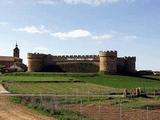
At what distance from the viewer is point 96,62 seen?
352ft

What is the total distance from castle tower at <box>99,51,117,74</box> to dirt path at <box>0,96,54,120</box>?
65757 millimetres

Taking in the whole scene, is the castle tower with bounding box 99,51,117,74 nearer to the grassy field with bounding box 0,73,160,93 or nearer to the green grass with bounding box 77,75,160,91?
the grassy field with bounding box 0,73,160,93

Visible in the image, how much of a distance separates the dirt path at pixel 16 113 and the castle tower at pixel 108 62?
65757 millimetres

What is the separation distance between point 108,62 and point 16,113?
238 feet

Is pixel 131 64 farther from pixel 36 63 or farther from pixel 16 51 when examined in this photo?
pixel 16 51

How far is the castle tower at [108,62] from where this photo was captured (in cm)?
10112

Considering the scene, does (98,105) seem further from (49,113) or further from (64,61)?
(64,61)

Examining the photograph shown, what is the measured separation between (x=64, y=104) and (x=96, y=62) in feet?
222

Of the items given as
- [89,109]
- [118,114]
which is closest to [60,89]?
[89,109]

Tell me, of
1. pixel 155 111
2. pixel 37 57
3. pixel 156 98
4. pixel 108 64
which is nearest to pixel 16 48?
pixel 37 57

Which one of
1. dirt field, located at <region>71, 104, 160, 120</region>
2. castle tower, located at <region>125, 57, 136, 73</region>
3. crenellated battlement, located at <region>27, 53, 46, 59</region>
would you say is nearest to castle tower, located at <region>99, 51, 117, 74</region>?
castle tower, located at <region>125, 57, 136, 73</region>

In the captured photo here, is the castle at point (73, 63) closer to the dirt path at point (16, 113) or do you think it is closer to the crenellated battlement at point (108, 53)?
the crenellated battlement at point (108, 53)

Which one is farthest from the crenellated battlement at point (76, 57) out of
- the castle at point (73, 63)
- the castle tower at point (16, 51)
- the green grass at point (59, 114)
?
the green grass at point (59, 114)

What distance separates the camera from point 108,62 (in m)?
102
